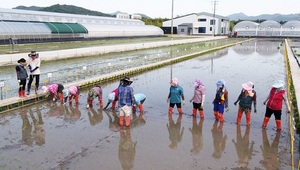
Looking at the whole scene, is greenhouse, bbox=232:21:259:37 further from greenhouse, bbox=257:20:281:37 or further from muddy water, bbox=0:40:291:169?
muddy water, bbox=0:40:291:169

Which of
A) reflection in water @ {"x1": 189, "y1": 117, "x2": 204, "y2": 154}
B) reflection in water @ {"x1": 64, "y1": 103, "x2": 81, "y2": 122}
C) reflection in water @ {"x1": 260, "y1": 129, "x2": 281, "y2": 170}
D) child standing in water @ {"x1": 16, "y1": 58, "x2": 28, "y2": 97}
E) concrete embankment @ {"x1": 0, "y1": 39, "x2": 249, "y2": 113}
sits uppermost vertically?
child standing in water @ {"x1": 16, "y1": 58, "x2": 28, "y2": 97}

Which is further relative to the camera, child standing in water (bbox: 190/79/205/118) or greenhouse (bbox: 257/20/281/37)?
greenhouse (bbox: 257/20/281/37)

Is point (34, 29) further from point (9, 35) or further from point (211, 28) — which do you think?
point (211, 28)

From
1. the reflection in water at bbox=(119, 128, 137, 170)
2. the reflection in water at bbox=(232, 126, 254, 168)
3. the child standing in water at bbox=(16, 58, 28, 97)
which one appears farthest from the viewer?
the child standing in water at bbox=(16, 58, 28, 97)

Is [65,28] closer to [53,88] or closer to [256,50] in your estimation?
[256,50]

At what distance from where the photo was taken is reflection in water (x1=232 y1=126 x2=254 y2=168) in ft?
17.4

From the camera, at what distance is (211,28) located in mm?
74188

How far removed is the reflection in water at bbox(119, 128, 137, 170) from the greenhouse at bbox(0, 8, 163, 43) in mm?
25451

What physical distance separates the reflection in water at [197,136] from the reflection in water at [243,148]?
0.77 m

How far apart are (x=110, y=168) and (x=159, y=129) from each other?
228cm

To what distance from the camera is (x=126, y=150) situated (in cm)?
576

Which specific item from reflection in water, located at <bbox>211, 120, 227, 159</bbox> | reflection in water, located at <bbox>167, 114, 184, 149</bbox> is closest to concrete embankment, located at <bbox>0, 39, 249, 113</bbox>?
reflection in water, located at <bbox>167, 114, 184, 149</bbox>

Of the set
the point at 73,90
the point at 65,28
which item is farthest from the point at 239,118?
the point at 65,28

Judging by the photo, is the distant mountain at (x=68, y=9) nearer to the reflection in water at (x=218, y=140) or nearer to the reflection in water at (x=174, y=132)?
the reflection in water at (x=174, y=132)
